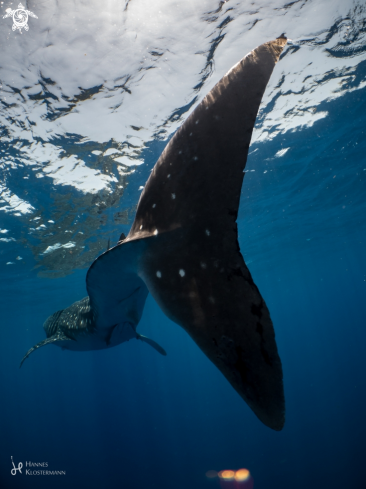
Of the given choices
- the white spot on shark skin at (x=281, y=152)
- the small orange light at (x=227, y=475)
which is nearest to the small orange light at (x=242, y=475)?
the small orange light at (x=227, y=475)

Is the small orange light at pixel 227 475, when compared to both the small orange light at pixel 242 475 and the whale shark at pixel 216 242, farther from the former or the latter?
the whale shark at pixel 216 242

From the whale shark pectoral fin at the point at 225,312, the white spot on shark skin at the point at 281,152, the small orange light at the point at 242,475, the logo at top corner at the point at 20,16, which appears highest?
the white spot on shark skin at the point at 281,152

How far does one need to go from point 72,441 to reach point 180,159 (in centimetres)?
5214

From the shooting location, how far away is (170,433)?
34750mm

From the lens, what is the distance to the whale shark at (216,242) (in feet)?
5.06

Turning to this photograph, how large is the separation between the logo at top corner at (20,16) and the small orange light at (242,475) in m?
25.5

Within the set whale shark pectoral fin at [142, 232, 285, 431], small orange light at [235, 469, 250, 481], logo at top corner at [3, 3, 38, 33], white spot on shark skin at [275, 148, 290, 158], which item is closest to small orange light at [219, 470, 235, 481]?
small orange light at [235, 469, 250, 481]

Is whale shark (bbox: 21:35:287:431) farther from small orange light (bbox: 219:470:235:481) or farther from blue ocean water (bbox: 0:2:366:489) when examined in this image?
small orange light (bbox: 219:470:235:481)

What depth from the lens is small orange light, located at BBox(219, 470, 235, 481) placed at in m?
18.7

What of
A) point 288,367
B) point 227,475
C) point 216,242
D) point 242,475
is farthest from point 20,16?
point 288,367

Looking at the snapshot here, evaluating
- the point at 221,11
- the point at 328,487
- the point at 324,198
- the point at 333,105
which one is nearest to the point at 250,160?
Result: the point at 333,105

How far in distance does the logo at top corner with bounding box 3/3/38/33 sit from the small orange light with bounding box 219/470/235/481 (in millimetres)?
26289

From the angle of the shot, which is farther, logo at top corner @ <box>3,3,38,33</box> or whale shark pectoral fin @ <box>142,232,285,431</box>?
logo at top corner @ <box>3,3,38,33</box>

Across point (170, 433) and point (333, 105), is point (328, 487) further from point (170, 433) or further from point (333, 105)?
point (170, 433)
